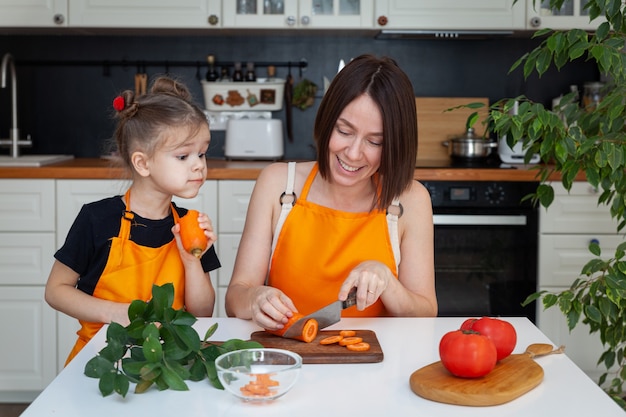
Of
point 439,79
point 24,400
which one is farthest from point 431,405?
point 439,79

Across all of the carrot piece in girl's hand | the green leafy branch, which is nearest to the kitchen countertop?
the carrot piece in girl's hand

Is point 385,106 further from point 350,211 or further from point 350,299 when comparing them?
point 350,299

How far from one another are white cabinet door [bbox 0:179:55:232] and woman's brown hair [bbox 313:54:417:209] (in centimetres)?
178

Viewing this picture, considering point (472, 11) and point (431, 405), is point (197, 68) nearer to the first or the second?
point (472, 11)

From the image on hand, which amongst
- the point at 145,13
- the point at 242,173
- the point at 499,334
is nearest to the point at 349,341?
the point at 499,334

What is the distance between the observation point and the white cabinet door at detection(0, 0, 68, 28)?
3605 millimetres

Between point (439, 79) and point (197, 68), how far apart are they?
1.18m

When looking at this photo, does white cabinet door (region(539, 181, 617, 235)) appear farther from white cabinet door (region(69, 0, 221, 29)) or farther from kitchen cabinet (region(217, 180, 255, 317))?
white cabinet door (region(69, 0, 221, 29))

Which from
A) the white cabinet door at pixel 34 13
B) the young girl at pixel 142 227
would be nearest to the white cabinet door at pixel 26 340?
the white cabinet door at pixel 34 13

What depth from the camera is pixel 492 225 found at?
3400 millimetres

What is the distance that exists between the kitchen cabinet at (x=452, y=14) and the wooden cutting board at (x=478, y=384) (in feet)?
8.19

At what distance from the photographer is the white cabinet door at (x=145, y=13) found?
11.8 feet

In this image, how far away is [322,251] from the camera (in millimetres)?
2016

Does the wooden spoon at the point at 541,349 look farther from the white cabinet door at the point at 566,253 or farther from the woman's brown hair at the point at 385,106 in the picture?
the white cabinet door at the point at 566,253
